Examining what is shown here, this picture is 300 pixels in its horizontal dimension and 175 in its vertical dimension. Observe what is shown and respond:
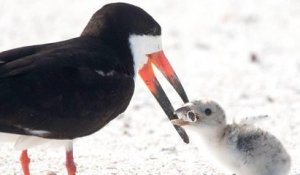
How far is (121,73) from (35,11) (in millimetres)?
8418

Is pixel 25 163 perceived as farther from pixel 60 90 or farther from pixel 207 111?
pixel 207 111

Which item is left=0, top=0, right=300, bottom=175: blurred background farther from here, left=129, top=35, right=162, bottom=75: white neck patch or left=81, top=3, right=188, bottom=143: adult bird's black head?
left=129, top=35, right=162, bottom=75: white neck patch

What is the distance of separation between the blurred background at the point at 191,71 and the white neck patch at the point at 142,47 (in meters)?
0.89

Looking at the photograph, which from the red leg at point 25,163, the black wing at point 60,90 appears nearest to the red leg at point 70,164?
the black wing at point 60,90

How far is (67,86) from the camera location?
6910mm

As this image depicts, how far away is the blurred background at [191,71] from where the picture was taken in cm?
827

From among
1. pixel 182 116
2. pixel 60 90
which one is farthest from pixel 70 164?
pixel 182 116

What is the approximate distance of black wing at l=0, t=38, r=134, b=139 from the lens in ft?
22.2

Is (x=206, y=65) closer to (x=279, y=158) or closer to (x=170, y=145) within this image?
(x=170, y=145)

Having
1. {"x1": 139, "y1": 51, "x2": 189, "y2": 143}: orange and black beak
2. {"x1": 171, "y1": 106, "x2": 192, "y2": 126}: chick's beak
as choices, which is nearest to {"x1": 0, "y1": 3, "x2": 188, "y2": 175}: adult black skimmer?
{"x1": 139, "y1": 51, "x2": 189, "y2": 143}: orange and black beak

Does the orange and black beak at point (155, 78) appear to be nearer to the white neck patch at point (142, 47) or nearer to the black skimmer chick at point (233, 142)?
the white neck patch at point (142, 47)

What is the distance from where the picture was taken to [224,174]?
313 inches

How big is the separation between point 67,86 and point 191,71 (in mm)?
5548

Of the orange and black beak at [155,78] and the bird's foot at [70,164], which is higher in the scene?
the orange and black beak at [155,78]
